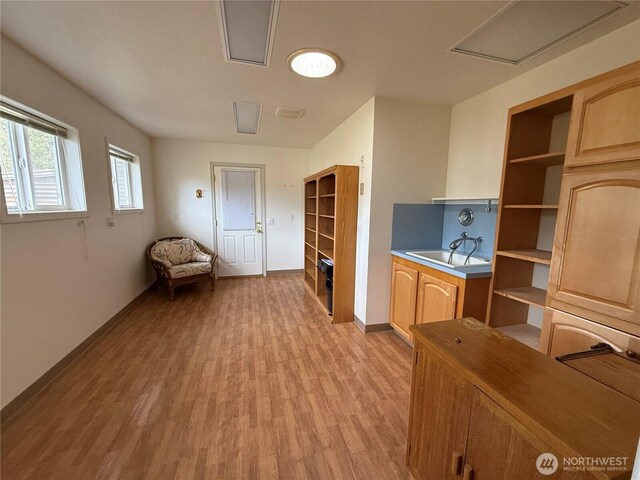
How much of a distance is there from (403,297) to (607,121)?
1849 mm

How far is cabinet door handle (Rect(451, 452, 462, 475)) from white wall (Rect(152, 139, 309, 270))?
171 inches

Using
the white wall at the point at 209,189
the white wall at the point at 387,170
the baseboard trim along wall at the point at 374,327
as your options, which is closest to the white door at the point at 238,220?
the white wall at the point at 209,189

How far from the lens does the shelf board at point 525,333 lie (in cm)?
178

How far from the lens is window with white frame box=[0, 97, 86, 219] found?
177cm

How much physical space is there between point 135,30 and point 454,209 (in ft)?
9.79

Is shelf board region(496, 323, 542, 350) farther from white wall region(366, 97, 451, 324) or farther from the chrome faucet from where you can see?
white wall region(366, 97, 451, 324)

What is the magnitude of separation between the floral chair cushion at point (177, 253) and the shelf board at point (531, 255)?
3.87m

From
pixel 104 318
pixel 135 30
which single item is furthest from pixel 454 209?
pixel 104 318

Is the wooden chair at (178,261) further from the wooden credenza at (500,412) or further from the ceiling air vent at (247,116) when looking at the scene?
the wooden credenza at (500,412)

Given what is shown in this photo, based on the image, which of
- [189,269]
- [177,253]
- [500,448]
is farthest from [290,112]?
[500,448]

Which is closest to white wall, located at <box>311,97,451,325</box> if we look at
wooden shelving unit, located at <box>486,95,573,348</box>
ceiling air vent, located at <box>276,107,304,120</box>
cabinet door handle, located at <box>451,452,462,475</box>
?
ceiling air vent, located at <box>276,107,304,120</box>

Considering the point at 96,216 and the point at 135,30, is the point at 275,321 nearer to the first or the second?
the point at 96,216

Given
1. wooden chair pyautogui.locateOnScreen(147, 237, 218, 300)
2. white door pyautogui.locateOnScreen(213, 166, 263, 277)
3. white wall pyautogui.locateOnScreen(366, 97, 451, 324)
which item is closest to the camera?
white wall pyautogui.locateOnScreen(366, 97, 451, 324)

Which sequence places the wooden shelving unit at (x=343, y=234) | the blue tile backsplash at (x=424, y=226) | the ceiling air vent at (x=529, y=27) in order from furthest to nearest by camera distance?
the wooden shelving unit at (x=343, y=234) < the blue tile backsplash at (x=424, y=226) < the ceiling air vent at (x=529, y=27)
